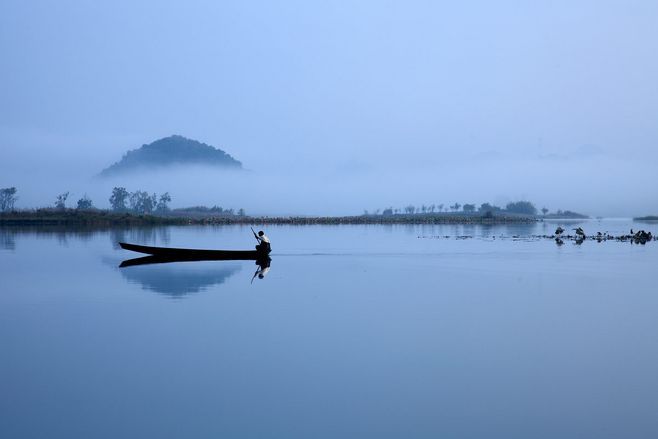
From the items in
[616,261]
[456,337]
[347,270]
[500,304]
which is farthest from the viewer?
[616,261]

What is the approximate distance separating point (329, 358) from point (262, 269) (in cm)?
1878

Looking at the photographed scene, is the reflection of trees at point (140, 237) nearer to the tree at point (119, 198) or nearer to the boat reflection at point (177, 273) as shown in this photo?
the boat reflection at point (177, 273)

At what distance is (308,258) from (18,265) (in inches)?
616

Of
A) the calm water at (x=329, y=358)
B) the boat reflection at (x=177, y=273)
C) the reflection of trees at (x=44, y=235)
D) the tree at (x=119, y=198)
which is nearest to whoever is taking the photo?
the calm water at (x=329, y=358)

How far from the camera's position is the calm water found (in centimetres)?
938

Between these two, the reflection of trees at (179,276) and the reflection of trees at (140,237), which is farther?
Result: the reflection of trees at (140,237)

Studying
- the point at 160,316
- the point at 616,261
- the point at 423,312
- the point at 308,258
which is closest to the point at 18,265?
the point at 308,258

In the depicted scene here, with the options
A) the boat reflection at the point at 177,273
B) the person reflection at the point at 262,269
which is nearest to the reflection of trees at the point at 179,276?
the boat reflection at the point at 177,273

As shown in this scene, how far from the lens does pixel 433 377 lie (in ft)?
37.9

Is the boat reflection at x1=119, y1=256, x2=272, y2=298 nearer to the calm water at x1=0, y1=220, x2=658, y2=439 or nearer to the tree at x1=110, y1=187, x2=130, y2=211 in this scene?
the calm water at x1=0, y1=220, x2=658, y2=439

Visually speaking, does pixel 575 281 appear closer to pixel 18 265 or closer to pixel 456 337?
pixel 456 337

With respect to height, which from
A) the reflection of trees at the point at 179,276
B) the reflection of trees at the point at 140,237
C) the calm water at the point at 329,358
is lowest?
the calm water at the point at 329,358

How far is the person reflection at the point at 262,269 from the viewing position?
28.3 meters

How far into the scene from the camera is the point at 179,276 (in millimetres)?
28281
